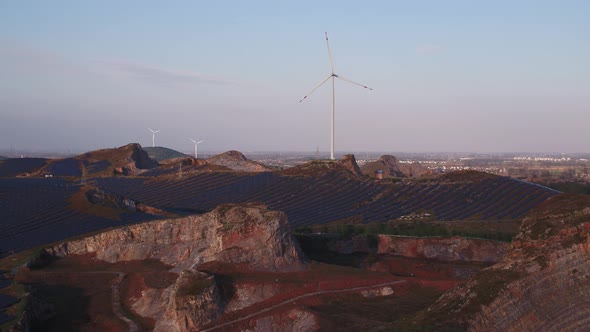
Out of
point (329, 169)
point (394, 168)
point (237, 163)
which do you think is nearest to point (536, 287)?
point (329, 169)

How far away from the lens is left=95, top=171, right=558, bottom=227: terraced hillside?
185ft

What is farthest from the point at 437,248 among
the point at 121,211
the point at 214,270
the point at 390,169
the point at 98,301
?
the point at 390,169

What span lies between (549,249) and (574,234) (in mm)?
1265

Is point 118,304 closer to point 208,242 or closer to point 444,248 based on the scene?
point 208,242

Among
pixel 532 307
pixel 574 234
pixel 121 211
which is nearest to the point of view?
pixel 532 307

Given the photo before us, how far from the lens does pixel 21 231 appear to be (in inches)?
1848

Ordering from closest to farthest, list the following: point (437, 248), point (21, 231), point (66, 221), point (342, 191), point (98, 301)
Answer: point (98, 301) < point (437, 248) < point (21, 231) < point (66, 221) < point (342, 191)

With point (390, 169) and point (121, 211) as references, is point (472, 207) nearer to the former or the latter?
point (121, 211)

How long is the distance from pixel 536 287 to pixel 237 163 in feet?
246

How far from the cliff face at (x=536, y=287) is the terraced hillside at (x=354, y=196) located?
29.8m

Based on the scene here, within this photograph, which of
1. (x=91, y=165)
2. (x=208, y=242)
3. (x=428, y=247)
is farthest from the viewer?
(x=91, y=165)

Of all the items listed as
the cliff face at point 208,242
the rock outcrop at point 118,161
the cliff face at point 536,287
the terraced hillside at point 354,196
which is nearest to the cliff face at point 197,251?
the cliff face at point 208,242

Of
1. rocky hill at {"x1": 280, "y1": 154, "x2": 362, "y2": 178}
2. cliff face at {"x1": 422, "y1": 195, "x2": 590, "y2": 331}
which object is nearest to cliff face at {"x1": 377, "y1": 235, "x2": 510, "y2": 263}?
cliff face at {"x1": 422, "y1": 195, "x2": 590, "y2": 331}

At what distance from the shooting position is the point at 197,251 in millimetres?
36312
